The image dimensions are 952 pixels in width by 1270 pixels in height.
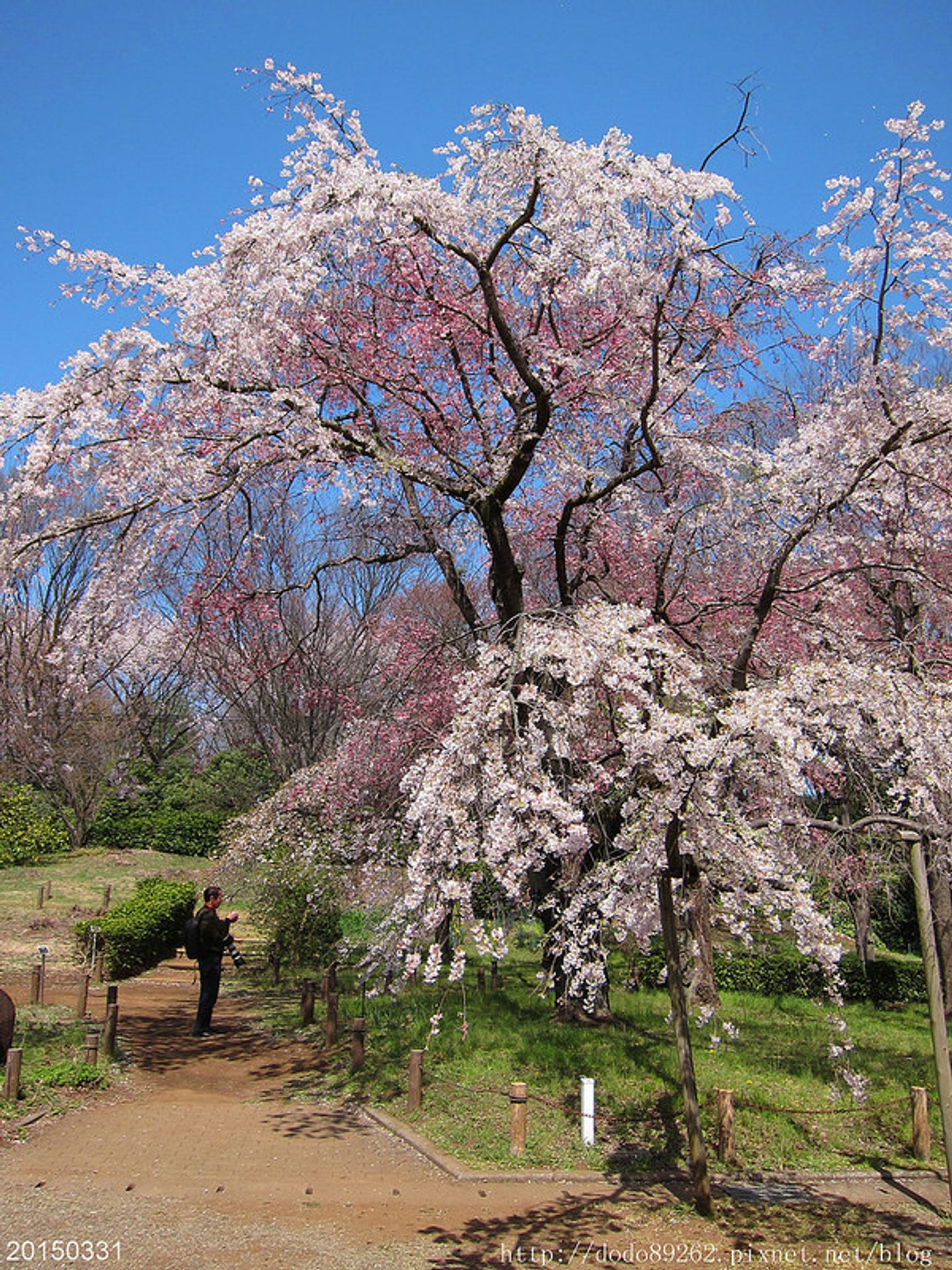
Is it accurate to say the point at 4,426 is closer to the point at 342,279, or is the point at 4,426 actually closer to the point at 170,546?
the point at 170,546

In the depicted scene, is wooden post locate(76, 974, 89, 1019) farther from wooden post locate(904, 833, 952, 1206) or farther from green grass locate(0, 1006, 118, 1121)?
wooden post locate(904, 833, 952, 1206)

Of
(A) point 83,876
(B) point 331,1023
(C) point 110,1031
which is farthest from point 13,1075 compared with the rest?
(A) point 83,876

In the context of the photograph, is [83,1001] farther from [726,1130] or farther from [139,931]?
[726,1130]

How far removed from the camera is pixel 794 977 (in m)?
14.0

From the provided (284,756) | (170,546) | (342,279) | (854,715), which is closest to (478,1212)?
(854,715)

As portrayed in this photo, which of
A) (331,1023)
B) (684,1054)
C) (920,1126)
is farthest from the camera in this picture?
(331,1023)

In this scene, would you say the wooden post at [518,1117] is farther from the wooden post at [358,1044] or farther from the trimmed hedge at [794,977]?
the trimmed hedge at [794,977]

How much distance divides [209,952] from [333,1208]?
421 centimetres

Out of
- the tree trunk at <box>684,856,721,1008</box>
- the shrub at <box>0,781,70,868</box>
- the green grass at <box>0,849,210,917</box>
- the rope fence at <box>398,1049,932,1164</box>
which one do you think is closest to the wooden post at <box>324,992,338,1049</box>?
the rope fence at <box>398,1049,932,1164</box>

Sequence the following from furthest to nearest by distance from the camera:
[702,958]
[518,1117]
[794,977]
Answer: [794,977], [702,958], [518,1117]

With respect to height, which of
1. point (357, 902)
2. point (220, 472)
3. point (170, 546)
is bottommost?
point (357, 902)

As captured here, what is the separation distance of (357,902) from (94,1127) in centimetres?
499

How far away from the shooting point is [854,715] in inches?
229

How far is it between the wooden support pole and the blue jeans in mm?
6424
